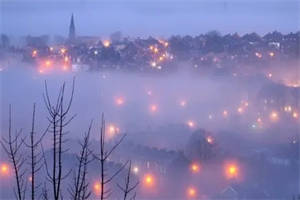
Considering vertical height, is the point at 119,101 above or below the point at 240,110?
below

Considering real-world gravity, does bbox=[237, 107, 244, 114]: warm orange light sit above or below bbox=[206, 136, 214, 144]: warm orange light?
above

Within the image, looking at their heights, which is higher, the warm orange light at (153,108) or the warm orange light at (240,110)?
the warm orange light at (240,110)

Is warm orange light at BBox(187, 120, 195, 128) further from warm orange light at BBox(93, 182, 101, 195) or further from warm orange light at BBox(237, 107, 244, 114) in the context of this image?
warm orange light at BBox(93, 182, 101, 195)

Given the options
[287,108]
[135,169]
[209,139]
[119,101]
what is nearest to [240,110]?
[287,108]

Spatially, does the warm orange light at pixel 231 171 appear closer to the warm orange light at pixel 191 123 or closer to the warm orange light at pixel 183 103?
the warm orange light at pixel 191 123

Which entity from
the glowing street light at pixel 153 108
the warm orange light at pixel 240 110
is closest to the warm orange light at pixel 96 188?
the warm orange light at pixel 240 110

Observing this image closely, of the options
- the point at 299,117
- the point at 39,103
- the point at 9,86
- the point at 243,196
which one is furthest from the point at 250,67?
the point at 243,196

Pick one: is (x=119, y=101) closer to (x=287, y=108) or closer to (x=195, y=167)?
(x=287, y=108)

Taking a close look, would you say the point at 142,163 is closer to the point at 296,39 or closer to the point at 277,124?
the point at 277,124

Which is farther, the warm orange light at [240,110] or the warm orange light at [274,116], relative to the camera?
the warm orange light at [240,110]

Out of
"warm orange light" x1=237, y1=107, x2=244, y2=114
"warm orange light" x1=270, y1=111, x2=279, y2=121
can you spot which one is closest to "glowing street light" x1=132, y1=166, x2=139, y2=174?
"warm orange light" x1=270, y1=111, x2=279, y2=121

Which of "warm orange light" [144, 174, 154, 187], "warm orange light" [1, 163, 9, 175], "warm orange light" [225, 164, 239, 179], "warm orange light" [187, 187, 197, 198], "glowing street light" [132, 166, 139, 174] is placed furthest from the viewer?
"glowing street light" [132, 166, 139, 174]

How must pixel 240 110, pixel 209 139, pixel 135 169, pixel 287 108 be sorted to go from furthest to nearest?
pixel 240 110
pixel 287 108
pixel 209 139
pixel 135 169

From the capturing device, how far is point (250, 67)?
21609 millimetres
